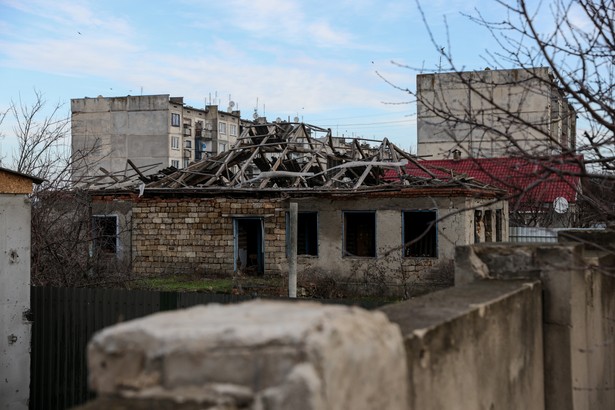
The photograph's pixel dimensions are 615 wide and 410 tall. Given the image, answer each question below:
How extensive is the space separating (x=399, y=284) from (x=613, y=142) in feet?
48.0

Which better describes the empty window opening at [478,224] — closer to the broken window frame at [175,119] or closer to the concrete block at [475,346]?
the concrete block at [475,346]

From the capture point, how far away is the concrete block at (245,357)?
1.55 metres

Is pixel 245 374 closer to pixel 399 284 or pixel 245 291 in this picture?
pixel 245 291

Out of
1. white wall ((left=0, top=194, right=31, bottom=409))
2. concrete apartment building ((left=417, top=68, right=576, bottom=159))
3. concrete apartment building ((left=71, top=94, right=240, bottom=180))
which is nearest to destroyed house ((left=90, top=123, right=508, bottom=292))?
white wall ((left=0, top=194, right=31, bottom=409))

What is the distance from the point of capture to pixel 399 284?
18.3 metres

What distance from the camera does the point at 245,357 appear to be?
157cm

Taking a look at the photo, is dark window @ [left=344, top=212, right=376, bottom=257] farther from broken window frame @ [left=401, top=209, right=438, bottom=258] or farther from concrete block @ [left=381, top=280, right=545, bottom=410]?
concrete block @ [left=381, top=280, right=545, bottom=410]

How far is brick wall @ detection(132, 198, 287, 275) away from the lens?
63.7ft

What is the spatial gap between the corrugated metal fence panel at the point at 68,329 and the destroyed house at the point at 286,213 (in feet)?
31.7

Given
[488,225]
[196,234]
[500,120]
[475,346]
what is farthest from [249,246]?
[475,346]

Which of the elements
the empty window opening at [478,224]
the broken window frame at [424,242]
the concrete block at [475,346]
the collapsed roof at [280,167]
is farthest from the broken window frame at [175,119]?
the concrete block at [475,346]

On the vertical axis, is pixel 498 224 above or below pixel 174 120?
below

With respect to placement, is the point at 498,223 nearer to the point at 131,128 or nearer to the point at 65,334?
the point at 65,334

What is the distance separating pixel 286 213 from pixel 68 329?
34.1 ft
